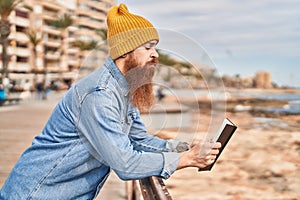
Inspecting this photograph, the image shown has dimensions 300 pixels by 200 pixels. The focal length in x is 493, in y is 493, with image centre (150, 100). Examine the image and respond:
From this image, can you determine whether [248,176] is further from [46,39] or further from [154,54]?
[46,39]

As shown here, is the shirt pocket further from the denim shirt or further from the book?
the book

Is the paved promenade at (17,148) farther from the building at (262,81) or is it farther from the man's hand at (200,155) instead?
the building at (262,81)

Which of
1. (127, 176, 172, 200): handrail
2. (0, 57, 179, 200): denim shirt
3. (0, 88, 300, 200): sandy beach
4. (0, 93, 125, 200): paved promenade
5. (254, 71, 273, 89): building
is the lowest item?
(254, 71, 273, 89): building

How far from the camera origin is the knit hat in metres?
1.20

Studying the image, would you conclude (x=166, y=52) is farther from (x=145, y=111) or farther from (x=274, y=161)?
(x=274, y=161)

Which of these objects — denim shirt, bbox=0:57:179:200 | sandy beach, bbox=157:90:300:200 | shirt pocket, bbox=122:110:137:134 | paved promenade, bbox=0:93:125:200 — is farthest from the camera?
sandy beach, bbox=157:90:300:200

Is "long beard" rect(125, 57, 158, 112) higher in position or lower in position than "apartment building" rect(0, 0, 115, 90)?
higher

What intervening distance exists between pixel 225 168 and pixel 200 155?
16440 millimetres

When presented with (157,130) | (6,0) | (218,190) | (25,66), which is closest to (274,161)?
(218,190)

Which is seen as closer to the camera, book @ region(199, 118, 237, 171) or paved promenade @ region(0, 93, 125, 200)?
book @ region(199, 118, 237, 171)

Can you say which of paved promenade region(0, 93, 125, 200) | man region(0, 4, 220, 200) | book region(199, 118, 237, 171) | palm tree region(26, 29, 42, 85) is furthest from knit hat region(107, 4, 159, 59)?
palm tree region(26, 29, 42, 85)

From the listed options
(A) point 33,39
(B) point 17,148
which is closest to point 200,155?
(B) point 17,148

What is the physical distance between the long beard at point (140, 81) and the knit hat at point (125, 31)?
0.14 feet

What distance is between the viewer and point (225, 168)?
17.3 m
